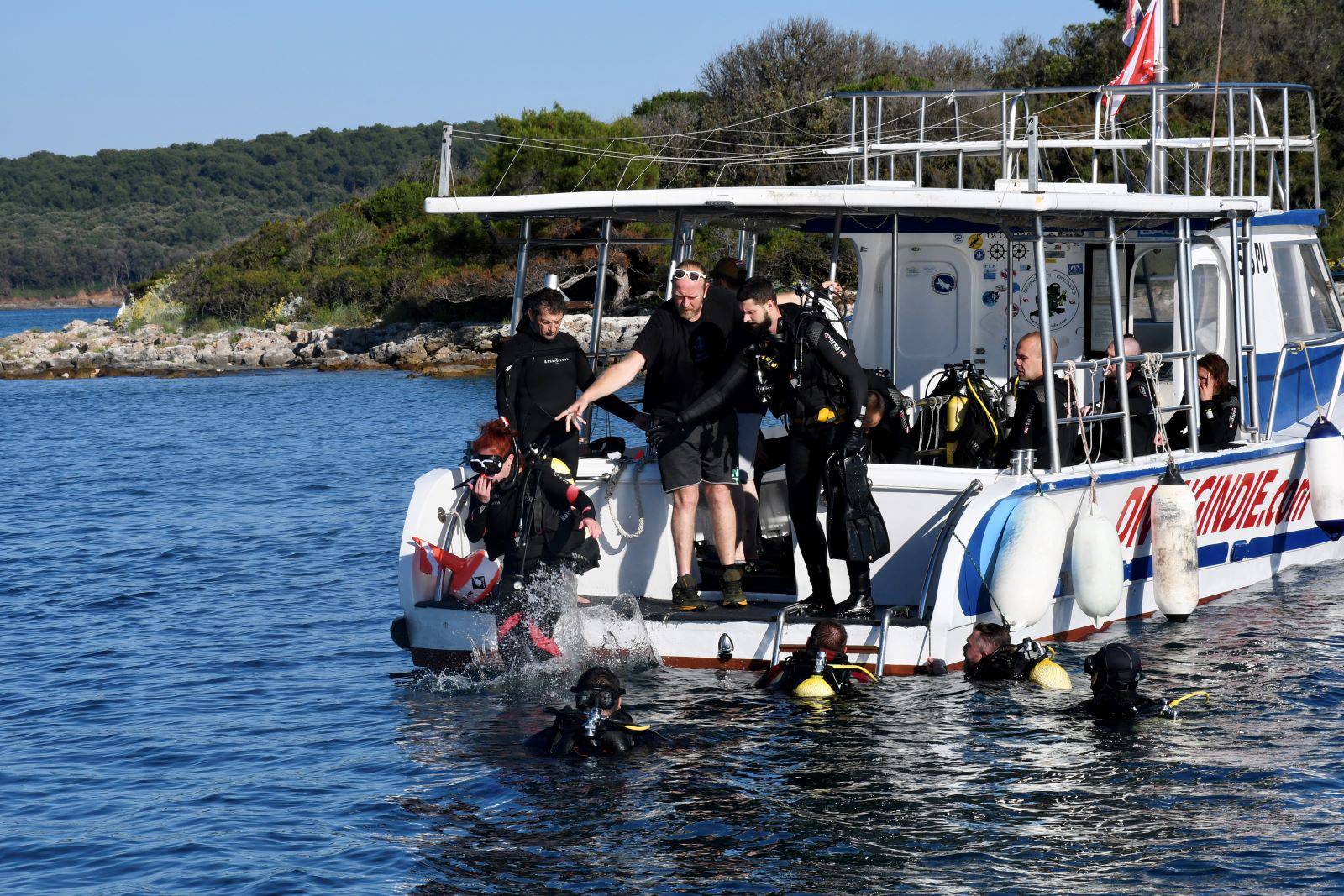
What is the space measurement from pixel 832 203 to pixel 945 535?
2115 mm

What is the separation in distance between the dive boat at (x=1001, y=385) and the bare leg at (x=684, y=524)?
0.34 meters

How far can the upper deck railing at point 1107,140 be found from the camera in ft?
37.6

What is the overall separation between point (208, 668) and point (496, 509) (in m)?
3.80

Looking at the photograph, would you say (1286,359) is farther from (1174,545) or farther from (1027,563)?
(1027,563)

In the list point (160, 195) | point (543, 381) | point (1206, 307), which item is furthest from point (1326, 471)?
point (160, 195)

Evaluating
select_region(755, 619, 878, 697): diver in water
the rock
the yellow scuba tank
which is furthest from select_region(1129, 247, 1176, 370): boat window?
the rock

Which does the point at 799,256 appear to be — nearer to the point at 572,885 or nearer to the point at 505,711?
the point at 505,711

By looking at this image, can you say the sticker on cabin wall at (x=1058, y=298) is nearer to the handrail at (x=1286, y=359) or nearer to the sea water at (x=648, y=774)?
the handrail at (x=1286, y=359)

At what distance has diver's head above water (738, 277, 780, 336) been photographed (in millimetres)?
8750

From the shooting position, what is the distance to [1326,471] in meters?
11.5

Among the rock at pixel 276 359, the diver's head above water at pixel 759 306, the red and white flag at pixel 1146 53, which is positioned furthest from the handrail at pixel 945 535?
the rock at pixel 276 359

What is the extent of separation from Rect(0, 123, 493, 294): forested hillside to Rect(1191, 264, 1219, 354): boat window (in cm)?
13360

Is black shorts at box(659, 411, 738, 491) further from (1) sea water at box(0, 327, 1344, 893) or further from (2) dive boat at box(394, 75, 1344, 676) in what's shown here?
(1) sea water at box(0, 327, 1344, 893)

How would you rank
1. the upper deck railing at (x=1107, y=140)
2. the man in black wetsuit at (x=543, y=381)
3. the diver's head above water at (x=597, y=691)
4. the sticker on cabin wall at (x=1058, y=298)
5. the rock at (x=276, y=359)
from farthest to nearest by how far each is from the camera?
1. the rock at (x=276, y=359)
2. the sticker on cabin wall at (x=1058, y=298)
3. the upper deck railing at (x=1107, y=140)
4. the man in black wetsuit at (x=543, y=381)
5. the diver's head above water at (x=597, y=691)
